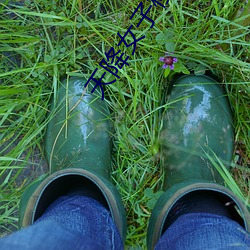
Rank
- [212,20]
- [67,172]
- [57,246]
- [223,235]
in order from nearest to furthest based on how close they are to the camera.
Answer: [57,246] → [223,235] → [67,172] → [212,20]

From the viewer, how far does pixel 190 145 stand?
1357 mm

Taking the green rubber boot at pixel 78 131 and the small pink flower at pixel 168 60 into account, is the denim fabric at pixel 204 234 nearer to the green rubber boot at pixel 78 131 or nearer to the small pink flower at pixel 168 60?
the green rubber boot at pixel 78 131

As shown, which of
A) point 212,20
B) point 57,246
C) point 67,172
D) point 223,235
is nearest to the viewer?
point 57,246

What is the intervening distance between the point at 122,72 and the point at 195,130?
0.29m

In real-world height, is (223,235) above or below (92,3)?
below

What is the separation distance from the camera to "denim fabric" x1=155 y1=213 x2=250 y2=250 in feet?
3.03

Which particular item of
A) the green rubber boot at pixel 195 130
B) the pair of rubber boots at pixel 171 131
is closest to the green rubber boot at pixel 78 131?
the pair of rubber boots at pixel 171 131

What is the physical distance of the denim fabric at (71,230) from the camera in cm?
80

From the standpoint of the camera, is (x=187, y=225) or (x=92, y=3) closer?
(x=187, y=225)

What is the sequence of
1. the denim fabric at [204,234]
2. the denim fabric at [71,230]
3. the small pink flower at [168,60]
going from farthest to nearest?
the small pink flower at [168,60] < the denim fabric at [204,234] < the denim fabric at [71,230]

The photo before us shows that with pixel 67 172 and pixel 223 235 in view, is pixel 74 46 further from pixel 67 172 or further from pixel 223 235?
pixel 223 235

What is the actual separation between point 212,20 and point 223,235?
2.19 ft

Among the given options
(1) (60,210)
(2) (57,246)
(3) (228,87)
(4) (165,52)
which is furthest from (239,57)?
(2) (57,246)

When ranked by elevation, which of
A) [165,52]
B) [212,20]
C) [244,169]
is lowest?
[244,169]
